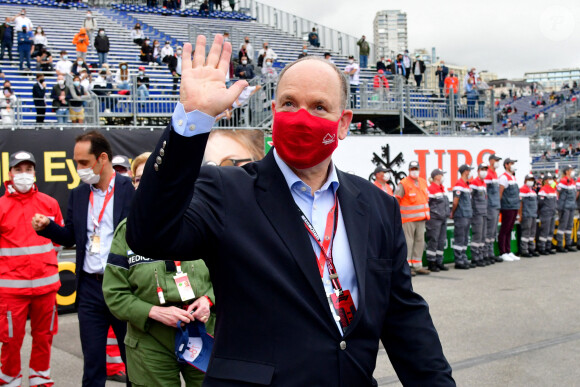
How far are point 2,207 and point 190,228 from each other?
4.51 meters

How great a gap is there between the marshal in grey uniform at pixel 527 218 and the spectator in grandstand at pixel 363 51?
1184 cm

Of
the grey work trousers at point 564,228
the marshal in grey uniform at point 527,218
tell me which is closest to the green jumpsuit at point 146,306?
the marshal in grey uniform at point 527,218

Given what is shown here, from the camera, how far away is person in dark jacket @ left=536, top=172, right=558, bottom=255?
1592 centimetres

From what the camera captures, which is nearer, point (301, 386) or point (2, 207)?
point (301, 386)

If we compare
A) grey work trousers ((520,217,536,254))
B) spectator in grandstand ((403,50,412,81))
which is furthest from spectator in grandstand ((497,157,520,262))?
spectator in grandstand ((403,50,412,81))

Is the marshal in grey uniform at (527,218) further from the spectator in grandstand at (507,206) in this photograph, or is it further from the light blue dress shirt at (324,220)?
the light blue dress shirt at (324,220)

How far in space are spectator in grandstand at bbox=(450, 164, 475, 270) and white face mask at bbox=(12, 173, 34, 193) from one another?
9.67 m

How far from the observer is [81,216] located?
15.4 feet

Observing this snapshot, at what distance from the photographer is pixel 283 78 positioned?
2.06 m

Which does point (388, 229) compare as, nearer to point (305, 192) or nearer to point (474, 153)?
point (305, 192)

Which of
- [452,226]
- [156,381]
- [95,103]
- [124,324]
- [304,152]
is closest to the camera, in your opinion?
[304,152]

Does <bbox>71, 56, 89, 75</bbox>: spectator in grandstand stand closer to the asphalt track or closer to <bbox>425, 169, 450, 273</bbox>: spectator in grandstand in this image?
the asphalt track

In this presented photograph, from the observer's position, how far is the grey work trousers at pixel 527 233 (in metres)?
15.3

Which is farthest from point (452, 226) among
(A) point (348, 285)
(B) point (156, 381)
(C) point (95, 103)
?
(A) point (348, 285)
